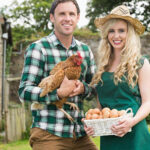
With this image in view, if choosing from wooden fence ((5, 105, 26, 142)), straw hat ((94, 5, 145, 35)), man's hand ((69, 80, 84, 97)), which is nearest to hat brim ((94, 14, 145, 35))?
straw hat ((94, 5, 145, 35))

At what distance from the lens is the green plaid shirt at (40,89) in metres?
3.03

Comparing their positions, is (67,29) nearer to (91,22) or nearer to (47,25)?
(91,22)

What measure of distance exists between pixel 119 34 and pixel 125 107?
0.85m

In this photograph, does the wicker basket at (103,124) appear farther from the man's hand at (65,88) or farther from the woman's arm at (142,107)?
the man's hand at (65,88)

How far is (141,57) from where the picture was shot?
322 centimetres

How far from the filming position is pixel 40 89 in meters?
2.99

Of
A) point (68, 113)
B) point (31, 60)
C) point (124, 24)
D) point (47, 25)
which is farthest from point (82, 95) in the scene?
point (47, 25)

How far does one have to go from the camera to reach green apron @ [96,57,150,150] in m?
3.12

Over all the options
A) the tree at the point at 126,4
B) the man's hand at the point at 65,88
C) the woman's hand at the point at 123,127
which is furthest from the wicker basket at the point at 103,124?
the tree at the point at 126,4

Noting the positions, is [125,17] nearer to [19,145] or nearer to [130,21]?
[130,21]

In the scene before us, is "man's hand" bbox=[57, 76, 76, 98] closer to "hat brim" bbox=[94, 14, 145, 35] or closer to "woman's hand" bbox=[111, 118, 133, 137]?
"woman's hand" bbox=[111, 118, 133, 137]

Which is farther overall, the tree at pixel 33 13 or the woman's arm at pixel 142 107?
the tree at pixel 33 13

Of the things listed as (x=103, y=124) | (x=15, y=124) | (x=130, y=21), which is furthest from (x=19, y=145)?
(x=130, y=21)

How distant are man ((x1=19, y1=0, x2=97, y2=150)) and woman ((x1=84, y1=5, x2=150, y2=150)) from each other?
30 centimetres
